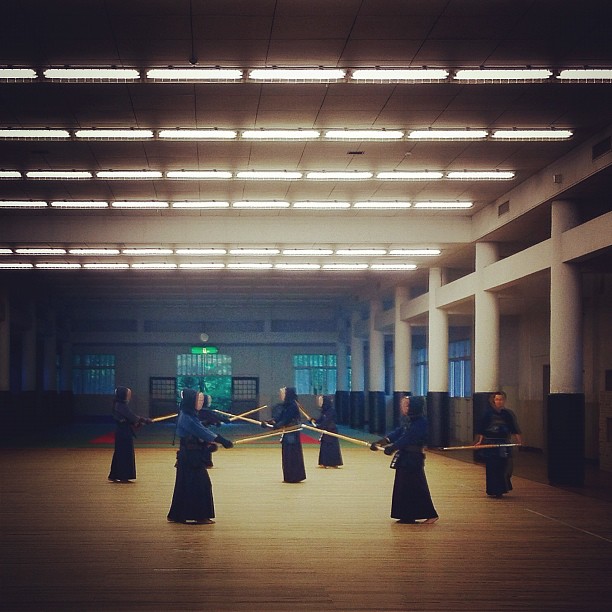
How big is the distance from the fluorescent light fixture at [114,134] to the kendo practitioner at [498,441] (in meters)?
6.65

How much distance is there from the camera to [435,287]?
2495cm

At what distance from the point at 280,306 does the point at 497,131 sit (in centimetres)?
3011

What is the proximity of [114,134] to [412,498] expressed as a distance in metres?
6.60

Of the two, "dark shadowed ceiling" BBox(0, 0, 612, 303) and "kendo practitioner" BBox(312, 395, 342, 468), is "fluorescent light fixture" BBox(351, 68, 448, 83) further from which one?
"kendo practitioner" BBox(312, 395, 342, 468)

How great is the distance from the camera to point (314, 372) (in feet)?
146

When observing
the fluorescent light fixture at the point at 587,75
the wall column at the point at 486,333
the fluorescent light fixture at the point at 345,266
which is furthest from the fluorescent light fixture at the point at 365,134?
the fluorescent light fixture at the point at 345,266

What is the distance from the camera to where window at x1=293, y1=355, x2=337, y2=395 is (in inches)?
1745

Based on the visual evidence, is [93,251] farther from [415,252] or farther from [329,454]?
[415,252]

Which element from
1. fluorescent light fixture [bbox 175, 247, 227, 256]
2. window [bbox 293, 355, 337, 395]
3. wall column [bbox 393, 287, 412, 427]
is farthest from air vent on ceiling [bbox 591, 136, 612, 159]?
window [bbox 293, 355, 337, 395]

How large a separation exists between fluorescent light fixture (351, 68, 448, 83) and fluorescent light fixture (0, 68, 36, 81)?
12.2ft

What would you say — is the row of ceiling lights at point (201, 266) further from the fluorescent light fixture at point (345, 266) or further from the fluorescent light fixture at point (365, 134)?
the fluorescent light fixture at point (365, 134)

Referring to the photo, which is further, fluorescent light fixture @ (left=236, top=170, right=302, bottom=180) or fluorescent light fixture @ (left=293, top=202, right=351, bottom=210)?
fluorescent light fixture @ (left=293, top=202, right=351, bottom=210)

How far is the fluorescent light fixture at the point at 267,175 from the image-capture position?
631 inches

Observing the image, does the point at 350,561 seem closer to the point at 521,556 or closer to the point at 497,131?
the point at 521,556
